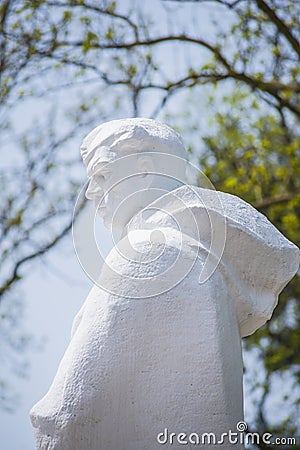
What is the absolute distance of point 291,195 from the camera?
9531mm

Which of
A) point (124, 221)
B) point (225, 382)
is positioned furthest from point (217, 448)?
point (124, 221)

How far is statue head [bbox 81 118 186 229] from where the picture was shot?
3387mm

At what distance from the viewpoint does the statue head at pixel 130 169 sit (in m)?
3.39

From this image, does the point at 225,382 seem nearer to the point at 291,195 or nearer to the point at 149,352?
the point at 149,352

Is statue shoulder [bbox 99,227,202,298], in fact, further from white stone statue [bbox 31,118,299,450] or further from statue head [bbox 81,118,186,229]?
statue head [bbox 81,118,186,229]

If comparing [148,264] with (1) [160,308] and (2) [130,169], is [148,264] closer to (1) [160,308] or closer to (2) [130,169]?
(1) [160,308]

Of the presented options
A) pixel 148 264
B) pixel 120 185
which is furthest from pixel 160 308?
pixel 120 185

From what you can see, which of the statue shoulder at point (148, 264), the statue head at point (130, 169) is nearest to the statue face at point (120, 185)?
the statue head at point (130, 169)

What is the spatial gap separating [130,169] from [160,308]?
546 millimetres

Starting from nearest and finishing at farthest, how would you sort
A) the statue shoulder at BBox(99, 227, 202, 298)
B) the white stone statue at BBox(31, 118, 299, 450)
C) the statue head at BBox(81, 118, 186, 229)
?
the white stone statue at BBox(31, 118, 299, 450) < the statue shoulder at BBox(99, 227, 202, 298) < the statue head at BBox(81, 118, 186, 229)

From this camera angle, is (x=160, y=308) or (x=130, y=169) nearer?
(x=160, y=308)

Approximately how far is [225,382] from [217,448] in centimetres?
21

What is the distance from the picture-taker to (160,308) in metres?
3.11

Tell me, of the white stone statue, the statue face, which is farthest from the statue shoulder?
the statue face
